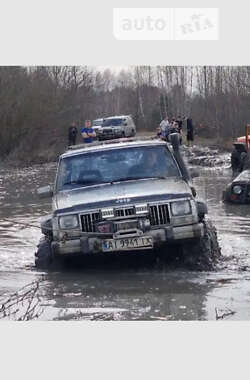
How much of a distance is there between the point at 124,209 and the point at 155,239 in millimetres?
471

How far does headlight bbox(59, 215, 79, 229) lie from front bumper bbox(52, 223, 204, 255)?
156 mm

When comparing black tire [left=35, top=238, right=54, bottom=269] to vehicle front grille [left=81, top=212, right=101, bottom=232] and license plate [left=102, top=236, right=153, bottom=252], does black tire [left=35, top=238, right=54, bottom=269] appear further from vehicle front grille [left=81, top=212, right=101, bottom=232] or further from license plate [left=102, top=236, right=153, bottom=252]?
license plate [left=102, top=236, right=153, bottom=252]

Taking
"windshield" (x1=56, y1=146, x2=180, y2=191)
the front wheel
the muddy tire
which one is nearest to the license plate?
the muddy tire

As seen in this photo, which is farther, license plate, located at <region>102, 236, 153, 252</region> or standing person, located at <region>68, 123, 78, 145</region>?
standing person, located at <region>68, 123, 78, 145</region>

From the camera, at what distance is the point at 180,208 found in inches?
324

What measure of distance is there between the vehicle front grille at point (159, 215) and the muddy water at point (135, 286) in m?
0.60

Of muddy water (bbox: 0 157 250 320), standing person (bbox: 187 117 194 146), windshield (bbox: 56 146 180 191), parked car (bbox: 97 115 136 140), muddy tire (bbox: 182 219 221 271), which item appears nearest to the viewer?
muddy water (bbox: 0 157 250 320)

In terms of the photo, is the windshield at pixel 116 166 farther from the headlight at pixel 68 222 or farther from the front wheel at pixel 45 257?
the headlight at pixel 68 222

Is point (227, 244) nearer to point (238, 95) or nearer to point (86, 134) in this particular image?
point (238, 95)

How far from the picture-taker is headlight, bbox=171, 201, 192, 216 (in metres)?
8.20

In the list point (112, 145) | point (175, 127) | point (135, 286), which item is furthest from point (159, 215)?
point (175, 127)

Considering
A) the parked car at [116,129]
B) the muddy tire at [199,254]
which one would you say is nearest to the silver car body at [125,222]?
the muddy tire at [199,254]

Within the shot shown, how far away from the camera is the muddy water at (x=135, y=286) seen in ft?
21.8

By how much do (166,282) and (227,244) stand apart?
2631mm
